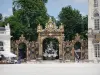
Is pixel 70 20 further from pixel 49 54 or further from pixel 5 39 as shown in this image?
pixel 5 39

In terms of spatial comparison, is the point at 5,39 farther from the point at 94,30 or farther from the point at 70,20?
the point at 70,20

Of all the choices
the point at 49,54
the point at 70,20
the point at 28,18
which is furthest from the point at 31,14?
the point at 70,20

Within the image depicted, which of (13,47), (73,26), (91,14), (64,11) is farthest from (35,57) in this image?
A: (64,11)

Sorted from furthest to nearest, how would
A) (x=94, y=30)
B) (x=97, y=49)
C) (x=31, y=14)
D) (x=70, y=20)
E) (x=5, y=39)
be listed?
(x=70, y=20)
(x=31, y=14)
(x=5, y=39)
(x=94, y=30)
(x=97, y=49)

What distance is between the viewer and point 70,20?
5619 centimetres

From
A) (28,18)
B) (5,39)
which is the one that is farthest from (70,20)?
(5,39)

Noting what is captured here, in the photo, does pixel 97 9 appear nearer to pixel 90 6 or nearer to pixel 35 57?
pixel 90 6

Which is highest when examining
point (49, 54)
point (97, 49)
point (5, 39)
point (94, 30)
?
point (94, 30)

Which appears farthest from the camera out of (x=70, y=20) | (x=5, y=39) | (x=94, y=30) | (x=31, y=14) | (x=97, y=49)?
(x=70, y=20)

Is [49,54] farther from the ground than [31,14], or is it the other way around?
[31,14]

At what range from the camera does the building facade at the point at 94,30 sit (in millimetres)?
38625

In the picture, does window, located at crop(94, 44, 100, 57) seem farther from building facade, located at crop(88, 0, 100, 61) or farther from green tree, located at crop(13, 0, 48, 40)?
green tree, located at crop(13, 0, 48, 40)

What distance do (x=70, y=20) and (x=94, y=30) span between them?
17.4 meters

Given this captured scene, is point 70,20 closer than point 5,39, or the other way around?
point 5,39
